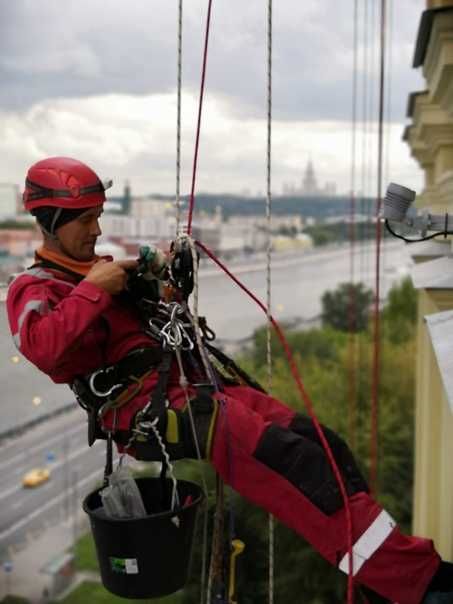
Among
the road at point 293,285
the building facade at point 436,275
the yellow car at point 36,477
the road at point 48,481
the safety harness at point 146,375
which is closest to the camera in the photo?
the safety harness at point 146,375

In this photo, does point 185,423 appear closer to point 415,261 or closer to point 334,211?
point 415,261

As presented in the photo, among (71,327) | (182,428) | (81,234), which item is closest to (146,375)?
(182,428)

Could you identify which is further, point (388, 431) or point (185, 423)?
point (388, 431)

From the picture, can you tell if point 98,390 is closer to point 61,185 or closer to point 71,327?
point 71,327

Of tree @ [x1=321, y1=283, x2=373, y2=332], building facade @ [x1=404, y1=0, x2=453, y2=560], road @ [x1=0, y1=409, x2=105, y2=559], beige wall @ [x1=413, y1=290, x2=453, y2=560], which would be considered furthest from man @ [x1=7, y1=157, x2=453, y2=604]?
tree @ [x1=321, y1=283, x2=373, y2=332]

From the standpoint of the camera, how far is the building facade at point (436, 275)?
289cm

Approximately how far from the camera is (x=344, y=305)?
3906 centimetres

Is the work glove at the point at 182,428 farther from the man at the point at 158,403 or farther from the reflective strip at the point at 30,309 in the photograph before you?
the reflective strip at the point at 30,309

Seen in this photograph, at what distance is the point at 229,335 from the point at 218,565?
1280 inches

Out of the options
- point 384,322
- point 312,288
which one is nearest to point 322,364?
point 384,322

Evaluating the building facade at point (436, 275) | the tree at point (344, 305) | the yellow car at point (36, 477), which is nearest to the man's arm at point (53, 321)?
the building facade at point (436, 275)

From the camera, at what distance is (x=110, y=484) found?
2.41m

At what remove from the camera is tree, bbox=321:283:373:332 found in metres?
36.6

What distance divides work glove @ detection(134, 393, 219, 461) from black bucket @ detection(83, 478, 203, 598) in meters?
0.16
